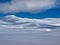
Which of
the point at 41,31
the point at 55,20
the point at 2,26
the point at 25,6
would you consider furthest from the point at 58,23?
the point at 2,26

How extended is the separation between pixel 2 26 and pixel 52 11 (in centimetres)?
52

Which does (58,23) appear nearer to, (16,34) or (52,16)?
(52,16)

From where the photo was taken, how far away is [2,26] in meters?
0.87

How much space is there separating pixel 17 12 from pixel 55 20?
0.38 metres

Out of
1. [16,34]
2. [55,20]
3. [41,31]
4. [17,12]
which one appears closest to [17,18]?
[17,12]

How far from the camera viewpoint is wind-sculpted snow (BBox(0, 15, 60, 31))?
869 millimetres

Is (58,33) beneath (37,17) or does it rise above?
beneath

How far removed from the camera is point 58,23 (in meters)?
0.87

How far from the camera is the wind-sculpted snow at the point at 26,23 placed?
869 mm

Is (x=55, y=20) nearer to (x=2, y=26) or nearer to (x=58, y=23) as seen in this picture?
(x=58, y=23)

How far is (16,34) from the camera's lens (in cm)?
91

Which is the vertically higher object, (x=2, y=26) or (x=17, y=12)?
(x=17, y=12)

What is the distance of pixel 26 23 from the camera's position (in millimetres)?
875

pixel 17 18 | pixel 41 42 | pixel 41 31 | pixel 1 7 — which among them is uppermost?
pixel 1 7
